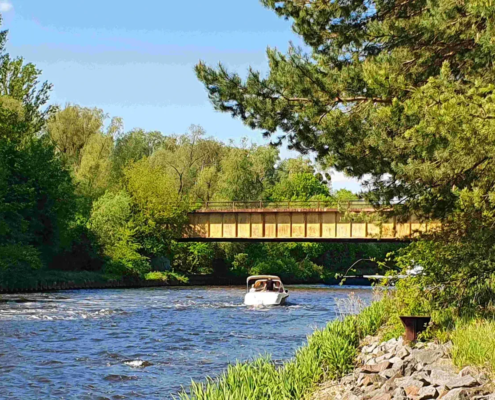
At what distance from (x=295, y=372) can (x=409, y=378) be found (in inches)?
94.4

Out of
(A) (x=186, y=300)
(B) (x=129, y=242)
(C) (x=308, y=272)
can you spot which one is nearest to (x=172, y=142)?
(C) (x=308, y=272)

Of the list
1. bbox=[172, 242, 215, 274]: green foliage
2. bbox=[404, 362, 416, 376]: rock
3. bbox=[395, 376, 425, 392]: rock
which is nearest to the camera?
bbox=[395, 376, 425, 392]: rock

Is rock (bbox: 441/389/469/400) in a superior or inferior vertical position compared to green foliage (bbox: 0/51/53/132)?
inferior

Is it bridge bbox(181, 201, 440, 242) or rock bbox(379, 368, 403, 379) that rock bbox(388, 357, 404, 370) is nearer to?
rock bbox(379, 368, 403, 379)

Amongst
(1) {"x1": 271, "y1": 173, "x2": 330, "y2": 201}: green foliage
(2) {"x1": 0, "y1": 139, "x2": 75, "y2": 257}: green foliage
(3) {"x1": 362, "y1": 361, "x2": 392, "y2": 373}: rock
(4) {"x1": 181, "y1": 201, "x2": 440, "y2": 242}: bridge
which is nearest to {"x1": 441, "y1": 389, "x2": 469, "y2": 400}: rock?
(3) {"x1": 362, "y1": 361, "x2": 392, "y2": 373}: rock

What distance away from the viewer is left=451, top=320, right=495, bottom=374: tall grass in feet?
44.4

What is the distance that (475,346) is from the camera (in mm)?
14070

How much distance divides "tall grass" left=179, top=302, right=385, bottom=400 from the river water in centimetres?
287

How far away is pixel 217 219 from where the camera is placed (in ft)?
221

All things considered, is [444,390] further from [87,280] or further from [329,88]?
[87,280]

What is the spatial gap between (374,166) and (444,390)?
8.00 m

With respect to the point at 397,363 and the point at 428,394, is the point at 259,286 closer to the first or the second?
the point at 397,363

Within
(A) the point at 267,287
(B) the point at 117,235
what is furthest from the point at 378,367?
(B) the point at 117,235

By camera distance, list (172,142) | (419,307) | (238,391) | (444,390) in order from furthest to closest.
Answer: (172,142) → (419,307) → (238,391) → (444,390)
